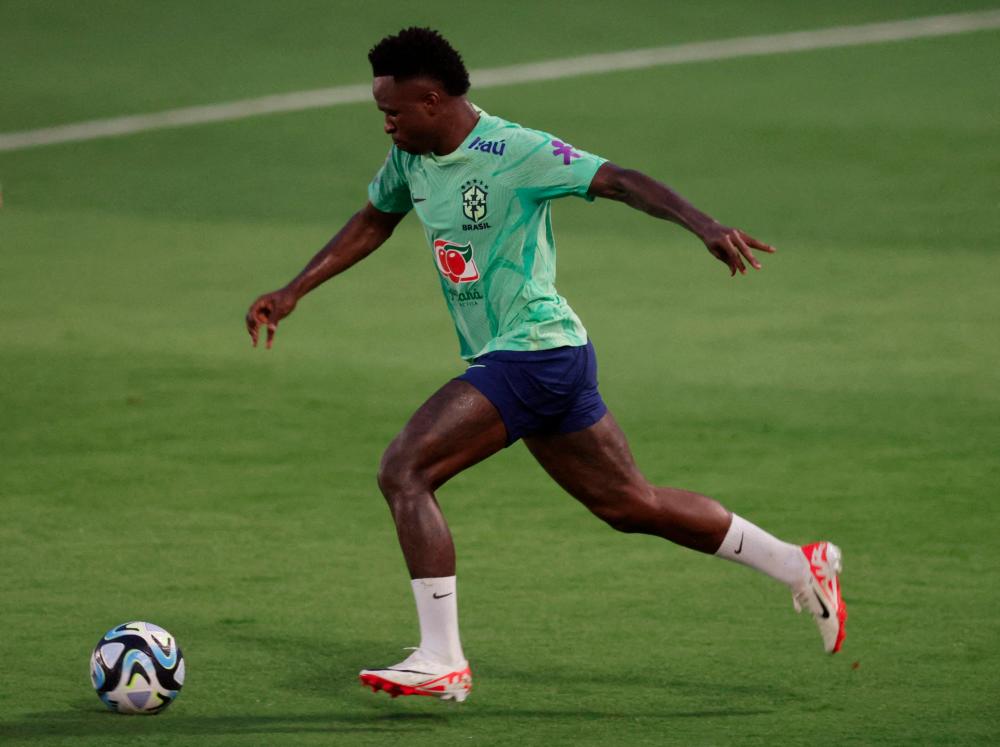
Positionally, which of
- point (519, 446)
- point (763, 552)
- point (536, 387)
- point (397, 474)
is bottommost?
point (763, 552)

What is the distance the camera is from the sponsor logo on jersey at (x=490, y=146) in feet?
23.3

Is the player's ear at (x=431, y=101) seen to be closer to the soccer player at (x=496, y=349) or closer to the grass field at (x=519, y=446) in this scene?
the soccer player at (x=496, y=349)

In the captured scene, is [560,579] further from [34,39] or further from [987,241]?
[34,39]

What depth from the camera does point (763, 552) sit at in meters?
7.44

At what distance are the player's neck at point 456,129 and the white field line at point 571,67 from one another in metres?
13.8

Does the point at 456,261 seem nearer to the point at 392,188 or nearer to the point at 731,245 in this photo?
the point at 392,188

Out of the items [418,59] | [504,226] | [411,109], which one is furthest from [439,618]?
[418,59]

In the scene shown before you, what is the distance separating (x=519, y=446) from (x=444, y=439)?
455 cm

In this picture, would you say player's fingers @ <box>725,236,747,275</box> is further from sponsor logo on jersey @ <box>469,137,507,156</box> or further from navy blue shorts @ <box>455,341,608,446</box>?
sponsor logo on jersey @ <box>469,137,507,156</box>

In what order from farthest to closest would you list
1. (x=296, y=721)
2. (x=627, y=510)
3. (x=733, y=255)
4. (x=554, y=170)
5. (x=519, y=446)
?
(x=519, y=446), (x=627, y=510), (x=554, y=170), (x=296, y=721), (x=733, y=255)

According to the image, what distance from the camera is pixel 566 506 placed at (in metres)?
9.96

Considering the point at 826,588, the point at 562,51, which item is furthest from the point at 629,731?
the point at 562,51

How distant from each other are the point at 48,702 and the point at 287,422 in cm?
468

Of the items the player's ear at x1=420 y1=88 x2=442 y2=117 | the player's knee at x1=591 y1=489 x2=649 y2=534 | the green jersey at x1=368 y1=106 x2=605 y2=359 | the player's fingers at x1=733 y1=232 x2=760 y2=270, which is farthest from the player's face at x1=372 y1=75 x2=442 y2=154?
the player's knee at x1=591 y1=489 x2=649 y2=534
